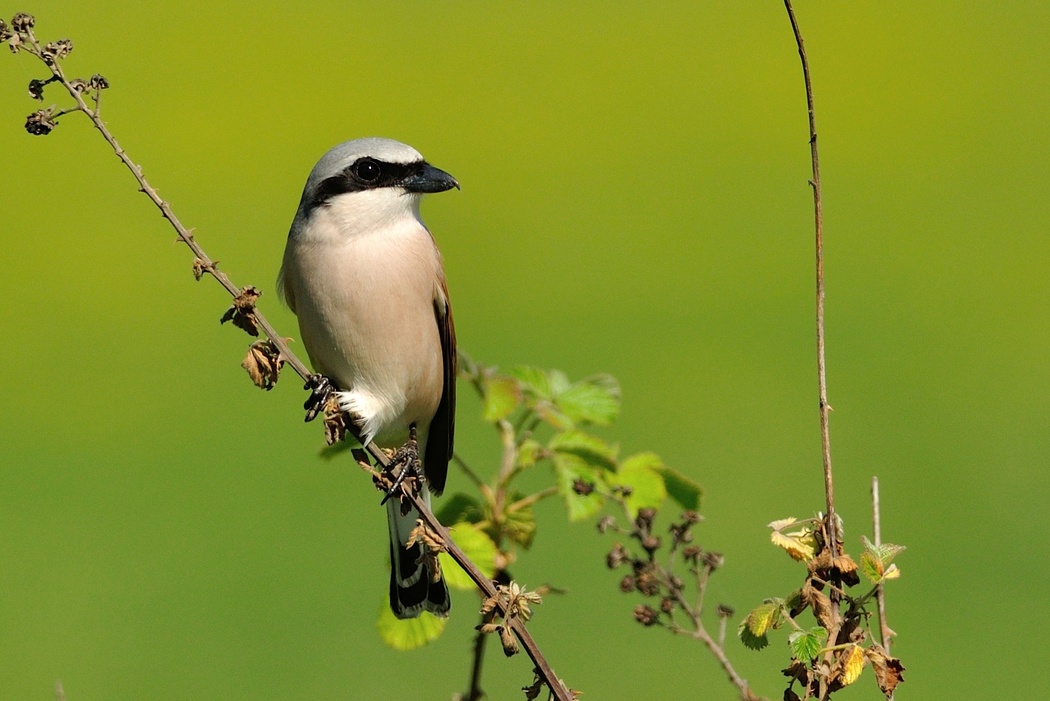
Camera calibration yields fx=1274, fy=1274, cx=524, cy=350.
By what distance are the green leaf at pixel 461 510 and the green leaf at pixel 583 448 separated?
0.83 ft

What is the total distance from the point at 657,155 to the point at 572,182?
101 cm

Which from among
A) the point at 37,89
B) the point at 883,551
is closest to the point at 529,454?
the point at 883,551

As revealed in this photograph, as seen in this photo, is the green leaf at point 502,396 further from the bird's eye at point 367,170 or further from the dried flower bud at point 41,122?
the dried flower bud at point 41,122

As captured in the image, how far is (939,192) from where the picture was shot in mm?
12148

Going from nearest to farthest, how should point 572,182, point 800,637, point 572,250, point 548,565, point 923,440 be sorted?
point 800,637, point 548,565, point 923,440, point 572,250, point 572,182

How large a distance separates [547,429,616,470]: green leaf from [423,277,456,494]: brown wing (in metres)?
0.65

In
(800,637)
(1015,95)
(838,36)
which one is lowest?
(1015,95)

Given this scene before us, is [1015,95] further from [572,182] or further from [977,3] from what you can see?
[572,182]

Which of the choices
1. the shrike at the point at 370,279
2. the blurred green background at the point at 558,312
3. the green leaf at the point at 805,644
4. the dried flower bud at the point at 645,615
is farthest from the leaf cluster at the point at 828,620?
the blurred green background at the point at 558,312

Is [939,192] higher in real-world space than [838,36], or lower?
lower

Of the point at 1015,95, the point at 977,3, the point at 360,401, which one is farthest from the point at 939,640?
the point at 977,3

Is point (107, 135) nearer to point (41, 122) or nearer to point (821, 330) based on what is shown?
point (41, 122)

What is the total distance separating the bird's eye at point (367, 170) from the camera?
3.60 meters

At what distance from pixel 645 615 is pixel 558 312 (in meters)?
7.82
